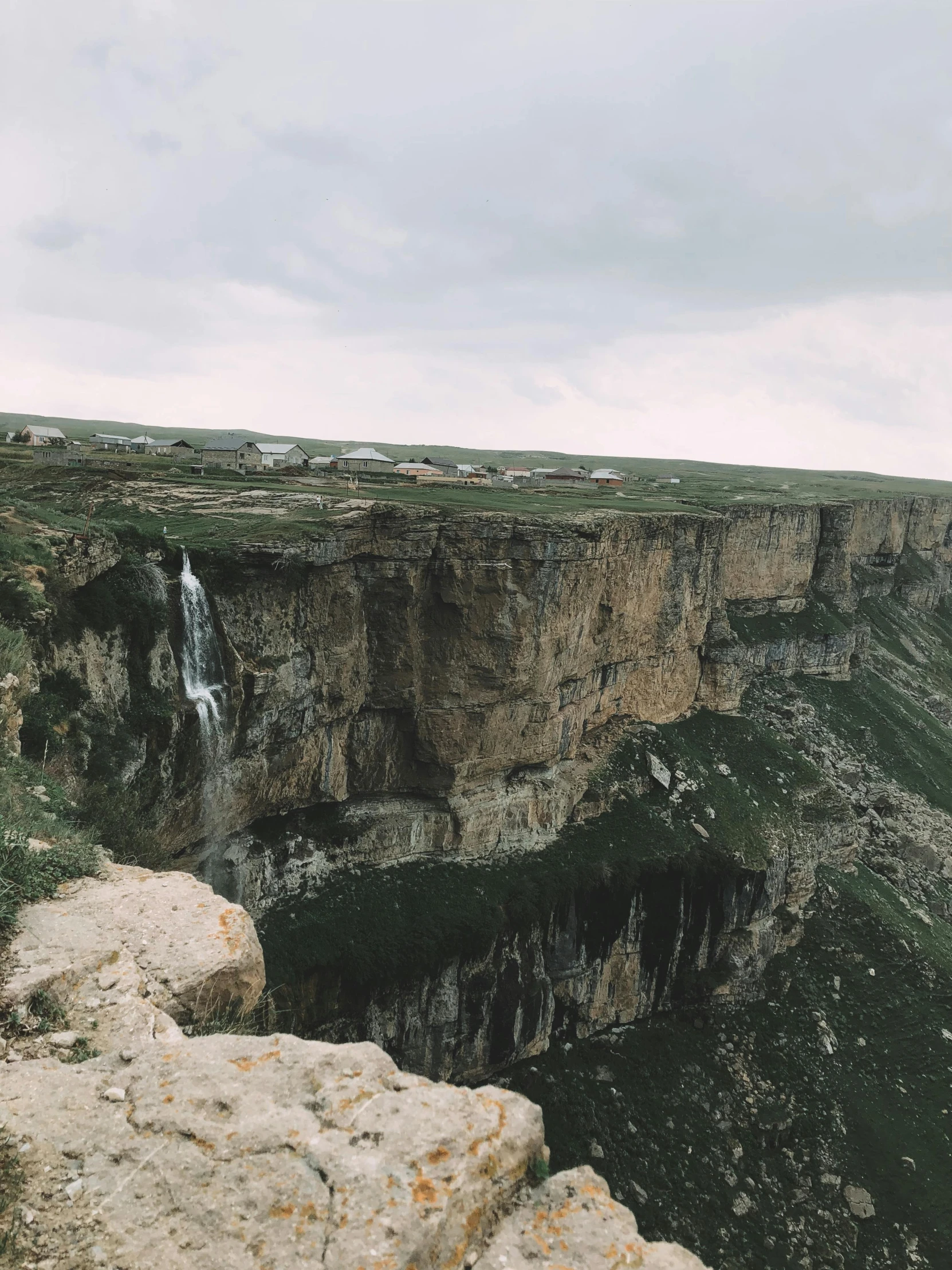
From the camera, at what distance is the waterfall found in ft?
72.7

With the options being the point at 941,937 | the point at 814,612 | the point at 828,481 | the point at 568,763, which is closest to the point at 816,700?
the point at 814,612

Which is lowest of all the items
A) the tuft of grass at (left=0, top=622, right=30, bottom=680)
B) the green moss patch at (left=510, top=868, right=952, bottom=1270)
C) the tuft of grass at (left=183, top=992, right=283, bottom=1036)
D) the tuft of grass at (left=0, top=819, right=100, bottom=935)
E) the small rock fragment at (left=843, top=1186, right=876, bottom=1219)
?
the small rock fragment at (left=843, top=1186, right=876, bottom=1219)

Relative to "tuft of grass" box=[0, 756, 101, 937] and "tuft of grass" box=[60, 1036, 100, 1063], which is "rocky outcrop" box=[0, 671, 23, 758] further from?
"tuft of grass" box=[60, 1036, 100, 1063]

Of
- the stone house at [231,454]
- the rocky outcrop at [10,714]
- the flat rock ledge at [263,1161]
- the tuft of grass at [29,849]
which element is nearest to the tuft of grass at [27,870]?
the tuft of grass at [29,849]

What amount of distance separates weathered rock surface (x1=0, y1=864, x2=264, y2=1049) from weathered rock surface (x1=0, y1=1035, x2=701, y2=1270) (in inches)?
25.3

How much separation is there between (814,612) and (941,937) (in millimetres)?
28492

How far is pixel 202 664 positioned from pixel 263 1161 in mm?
19186

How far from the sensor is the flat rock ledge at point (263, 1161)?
4.47 meters

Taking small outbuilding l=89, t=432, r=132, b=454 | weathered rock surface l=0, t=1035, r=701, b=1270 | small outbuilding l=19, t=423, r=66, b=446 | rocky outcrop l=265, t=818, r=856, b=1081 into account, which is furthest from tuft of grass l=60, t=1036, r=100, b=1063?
small outbuilding l=89, t=432, r=132, b=454

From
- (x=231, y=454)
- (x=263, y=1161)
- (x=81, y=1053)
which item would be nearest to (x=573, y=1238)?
(x=263, y=1161)

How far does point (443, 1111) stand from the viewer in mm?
5523

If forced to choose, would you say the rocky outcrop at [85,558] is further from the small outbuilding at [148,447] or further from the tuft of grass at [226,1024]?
the small outbuilding at [148,447]

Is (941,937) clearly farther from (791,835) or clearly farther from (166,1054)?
(166,1054)

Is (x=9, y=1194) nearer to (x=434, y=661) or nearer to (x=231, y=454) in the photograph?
(x=434, y=661)
